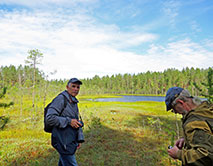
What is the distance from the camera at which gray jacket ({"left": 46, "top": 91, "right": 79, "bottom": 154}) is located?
2990mm

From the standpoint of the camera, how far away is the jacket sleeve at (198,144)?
5.11 ft

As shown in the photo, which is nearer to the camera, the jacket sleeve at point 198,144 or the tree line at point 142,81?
the jacket sleeve at point 198,144

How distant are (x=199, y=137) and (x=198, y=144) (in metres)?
0.07

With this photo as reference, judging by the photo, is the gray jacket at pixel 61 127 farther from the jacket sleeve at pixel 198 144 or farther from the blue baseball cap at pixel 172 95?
the jacket sleeve at pixel 198 144

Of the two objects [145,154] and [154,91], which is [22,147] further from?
[154,91]

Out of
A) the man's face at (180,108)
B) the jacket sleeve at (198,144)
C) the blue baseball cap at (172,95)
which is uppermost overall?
the blue baseball cap at (172,95)

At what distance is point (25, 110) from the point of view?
20297 millimetres

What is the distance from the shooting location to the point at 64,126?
301 cm

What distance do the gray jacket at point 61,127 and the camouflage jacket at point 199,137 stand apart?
6.88 feet

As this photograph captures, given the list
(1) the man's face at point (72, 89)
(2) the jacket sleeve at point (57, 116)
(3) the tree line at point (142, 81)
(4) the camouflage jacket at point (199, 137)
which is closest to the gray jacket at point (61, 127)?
(2) the jacket sleeve at point (57, 116)

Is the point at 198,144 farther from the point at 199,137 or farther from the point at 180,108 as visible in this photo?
the point at 180,108

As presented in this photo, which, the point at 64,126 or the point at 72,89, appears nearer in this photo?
the point at 64,126

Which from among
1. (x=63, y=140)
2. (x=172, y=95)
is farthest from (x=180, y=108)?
(x=63, y=140)

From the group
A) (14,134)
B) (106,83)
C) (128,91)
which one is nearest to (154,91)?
(128,91)
